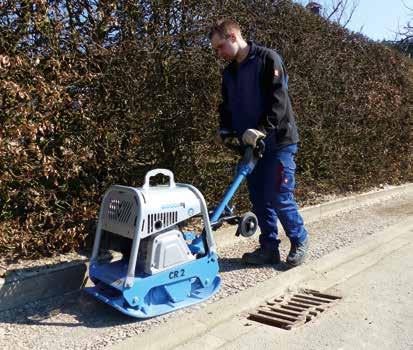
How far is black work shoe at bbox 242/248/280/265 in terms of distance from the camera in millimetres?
4629

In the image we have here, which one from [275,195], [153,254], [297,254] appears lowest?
[297,254]

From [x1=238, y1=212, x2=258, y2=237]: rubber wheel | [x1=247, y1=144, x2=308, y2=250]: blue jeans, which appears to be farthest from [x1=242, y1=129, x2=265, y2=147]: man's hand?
[x1=238, y1=212, x2=258, y2=237]: rubber wheel

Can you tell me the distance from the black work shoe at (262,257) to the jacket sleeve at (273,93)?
3.81 ft

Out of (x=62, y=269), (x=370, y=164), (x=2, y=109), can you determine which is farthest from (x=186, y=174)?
(x=370, y=164)

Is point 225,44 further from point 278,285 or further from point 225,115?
point 278,285

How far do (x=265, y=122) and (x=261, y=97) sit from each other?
25cm

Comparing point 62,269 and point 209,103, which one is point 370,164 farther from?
point 62,269

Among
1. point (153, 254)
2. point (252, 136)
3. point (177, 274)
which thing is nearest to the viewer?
point (153, 254)

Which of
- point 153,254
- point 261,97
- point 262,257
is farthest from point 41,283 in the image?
point 261,97

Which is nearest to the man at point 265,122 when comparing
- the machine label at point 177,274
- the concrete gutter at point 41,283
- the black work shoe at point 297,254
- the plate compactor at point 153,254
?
the black work shoe at point 297,254

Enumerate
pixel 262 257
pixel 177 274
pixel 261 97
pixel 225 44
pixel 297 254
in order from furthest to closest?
pixel 262 257
pixel 297 254
pixel 261 97
pixel 225 44
pixel 177 274

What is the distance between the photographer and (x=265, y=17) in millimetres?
5879

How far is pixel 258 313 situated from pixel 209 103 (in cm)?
223

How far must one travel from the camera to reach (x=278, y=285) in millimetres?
4133
